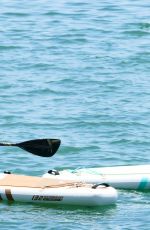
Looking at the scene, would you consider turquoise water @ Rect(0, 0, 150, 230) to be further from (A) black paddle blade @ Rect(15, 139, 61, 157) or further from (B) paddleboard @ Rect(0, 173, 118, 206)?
(A) black paddle blade @ Rect(15, 139, 61, 157)

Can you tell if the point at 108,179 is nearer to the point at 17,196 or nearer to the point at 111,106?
the point at 17,196

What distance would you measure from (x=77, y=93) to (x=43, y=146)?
29.6 feet

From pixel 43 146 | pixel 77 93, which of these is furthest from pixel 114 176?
pixel 77 93

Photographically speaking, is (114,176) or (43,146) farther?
(114,176)

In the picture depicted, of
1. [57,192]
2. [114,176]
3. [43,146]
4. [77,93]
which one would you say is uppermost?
[77,93]

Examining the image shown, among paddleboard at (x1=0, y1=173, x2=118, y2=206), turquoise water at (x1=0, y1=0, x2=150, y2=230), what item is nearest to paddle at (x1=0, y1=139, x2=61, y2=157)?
paddleboard at (x1=0, y1=173, x2=118, y2=206)

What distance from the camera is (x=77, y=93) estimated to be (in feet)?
90.1

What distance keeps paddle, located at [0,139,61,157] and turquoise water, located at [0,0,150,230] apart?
2.78ft

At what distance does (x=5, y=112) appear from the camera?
84.7 ft

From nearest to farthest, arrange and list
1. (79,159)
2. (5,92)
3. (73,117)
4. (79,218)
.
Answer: (79,218)
(79,159)
(73,117)
(5,92)

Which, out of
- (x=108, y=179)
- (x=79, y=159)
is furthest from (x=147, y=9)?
(x=108, y=179)

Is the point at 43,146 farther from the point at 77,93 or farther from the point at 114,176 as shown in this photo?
the point at 77,93

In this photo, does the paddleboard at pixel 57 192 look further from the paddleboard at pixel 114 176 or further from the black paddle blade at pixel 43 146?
the paddleboard at pixel 114 176

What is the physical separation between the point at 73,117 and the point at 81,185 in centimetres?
672
